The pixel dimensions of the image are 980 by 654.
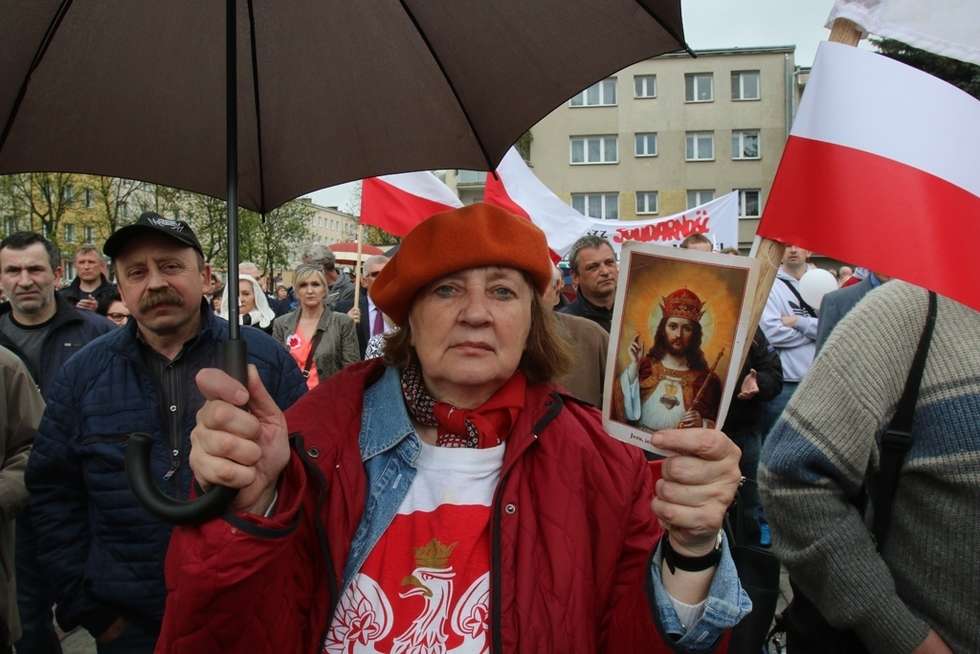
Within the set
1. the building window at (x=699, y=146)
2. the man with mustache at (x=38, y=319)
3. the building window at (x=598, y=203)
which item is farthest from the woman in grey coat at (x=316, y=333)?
the building window at (x=699, y=146)

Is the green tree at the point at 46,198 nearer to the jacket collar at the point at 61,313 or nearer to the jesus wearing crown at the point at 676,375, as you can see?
the jacket collar at the point at 61,313

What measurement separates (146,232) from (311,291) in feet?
11.4

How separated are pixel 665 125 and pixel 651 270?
3894 cm

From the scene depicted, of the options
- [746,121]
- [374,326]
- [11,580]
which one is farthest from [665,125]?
[11,580]

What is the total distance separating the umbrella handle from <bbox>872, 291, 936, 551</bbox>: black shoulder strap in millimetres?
1449

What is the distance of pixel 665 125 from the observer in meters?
38.1

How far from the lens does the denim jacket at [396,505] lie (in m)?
1.40

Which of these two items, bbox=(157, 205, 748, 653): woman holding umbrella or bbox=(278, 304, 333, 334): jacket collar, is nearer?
bbox=(157, 205, 748, 653): woman holding umbrella

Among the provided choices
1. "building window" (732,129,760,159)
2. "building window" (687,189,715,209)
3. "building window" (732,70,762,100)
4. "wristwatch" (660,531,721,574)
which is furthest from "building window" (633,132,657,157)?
"wristwatch" (660,531,721,574)

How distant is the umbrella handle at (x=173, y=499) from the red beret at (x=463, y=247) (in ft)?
1.75

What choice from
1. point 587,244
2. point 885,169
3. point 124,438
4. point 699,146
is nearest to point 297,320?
point 587,244

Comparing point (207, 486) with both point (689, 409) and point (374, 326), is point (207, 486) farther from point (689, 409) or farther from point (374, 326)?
point (374, 326)

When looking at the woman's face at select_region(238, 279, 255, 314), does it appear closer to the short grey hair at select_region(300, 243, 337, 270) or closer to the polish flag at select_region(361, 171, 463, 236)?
the short grey hair at select_region(300, 243, 337, 270)

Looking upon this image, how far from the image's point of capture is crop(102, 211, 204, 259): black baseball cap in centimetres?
287
